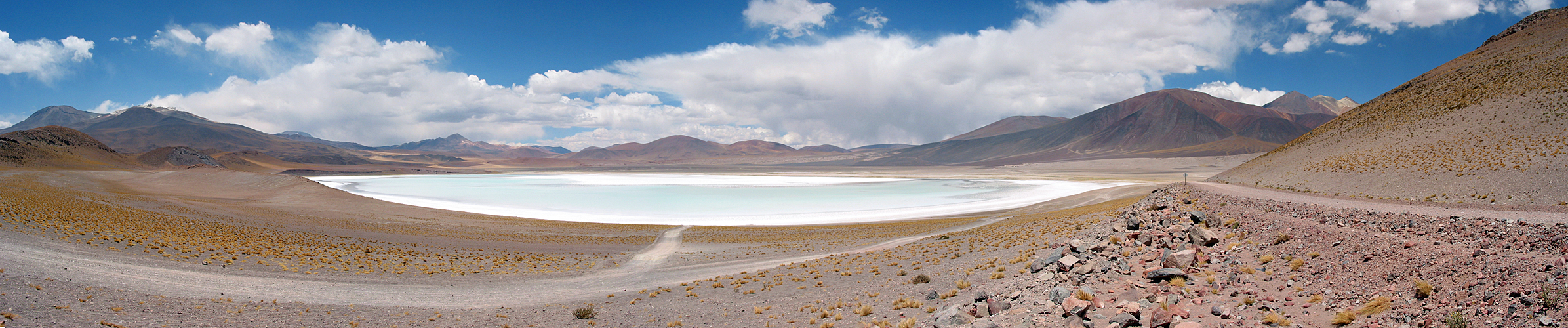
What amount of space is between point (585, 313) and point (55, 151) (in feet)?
338

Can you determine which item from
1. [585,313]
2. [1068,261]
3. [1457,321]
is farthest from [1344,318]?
[585,313]

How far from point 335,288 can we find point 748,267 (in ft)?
32.5

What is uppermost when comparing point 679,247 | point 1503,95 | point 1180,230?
point 1503,95

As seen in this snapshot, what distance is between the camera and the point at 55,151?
70.9 metres

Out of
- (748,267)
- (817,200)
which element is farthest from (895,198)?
(748,267)

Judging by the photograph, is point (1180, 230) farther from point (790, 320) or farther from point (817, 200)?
point (817, 200)

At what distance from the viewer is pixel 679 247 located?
22.8 m

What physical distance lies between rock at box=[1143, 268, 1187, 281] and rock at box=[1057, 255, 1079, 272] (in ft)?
5.13

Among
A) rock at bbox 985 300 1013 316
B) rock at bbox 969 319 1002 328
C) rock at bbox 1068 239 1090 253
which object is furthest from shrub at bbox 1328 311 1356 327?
rock at bbox 1068 239 1090 253

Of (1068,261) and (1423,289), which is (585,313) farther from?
(1423,289)

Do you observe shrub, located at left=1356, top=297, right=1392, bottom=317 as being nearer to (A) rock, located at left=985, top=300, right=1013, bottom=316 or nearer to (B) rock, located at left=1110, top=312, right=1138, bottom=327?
(B) rock, located at left=1110, top=312, right=1138, bottom=327

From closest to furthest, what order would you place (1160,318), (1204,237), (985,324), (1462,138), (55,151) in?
(1160,318), (985,324), (1204,237), (1462,138), (55,151)

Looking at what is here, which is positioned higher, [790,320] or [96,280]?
[96,280]

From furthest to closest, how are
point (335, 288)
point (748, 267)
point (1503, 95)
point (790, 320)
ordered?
point (1503, 95) → point (748, 267) → point (335, 288) → point (790, 320)
